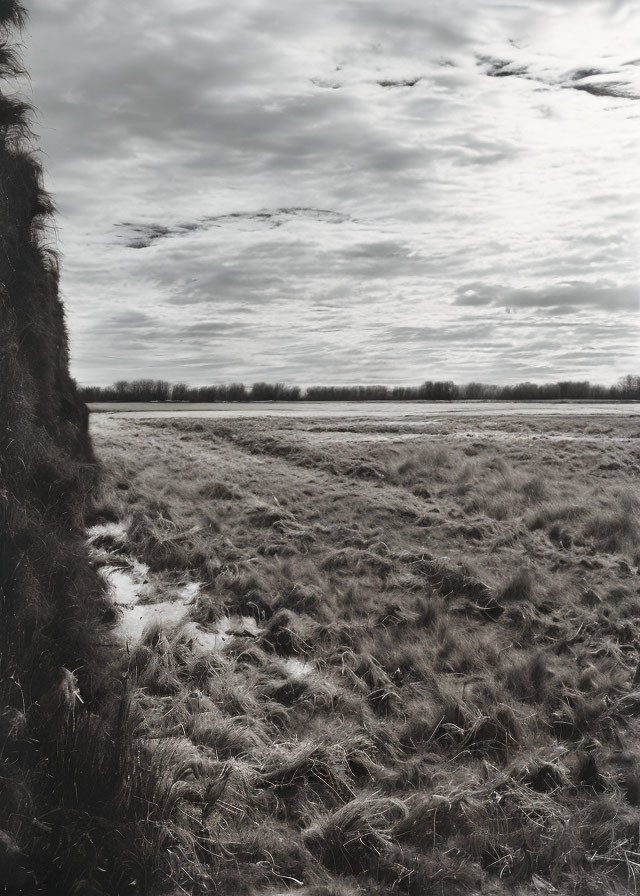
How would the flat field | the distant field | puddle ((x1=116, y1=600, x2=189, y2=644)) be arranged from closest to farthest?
the flat field
puddle ((x1=116, y1=600, x2=189, y2=644))
the distant field

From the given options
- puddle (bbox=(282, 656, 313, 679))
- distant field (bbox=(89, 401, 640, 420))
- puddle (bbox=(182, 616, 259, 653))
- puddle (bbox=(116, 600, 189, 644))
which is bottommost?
puddle (bbox=(282, 656, 313, 679))

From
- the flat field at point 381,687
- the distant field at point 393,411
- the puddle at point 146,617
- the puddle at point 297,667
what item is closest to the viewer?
the flat field at point 381,687

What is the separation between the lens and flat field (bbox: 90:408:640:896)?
3783 millimetres

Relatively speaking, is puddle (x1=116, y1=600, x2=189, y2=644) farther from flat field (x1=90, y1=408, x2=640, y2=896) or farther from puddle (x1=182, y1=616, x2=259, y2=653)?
puddle (x1=182, y1=616, x2=259, y2=653)

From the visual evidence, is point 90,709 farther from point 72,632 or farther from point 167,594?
point 167,594

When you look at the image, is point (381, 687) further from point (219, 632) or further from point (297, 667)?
point (219, 632)

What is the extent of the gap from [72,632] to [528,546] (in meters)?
8.81

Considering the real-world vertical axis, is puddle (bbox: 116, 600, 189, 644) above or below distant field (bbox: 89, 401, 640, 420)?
below

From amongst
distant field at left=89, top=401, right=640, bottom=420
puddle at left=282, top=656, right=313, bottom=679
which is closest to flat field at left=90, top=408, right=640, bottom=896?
puddle at left=282, top=656, right=313, bottom=679

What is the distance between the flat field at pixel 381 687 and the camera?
12.4 ft

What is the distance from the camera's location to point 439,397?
102188 mm

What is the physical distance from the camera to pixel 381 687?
19.1 ft

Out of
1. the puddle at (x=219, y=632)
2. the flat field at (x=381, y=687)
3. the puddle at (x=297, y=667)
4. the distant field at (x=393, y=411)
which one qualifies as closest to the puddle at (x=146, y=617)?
the flat field at (x=381, y=687)

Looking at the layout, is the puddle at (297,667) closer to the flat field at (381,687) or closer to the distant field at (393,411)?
the flat field at (381,687)
